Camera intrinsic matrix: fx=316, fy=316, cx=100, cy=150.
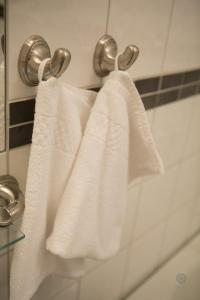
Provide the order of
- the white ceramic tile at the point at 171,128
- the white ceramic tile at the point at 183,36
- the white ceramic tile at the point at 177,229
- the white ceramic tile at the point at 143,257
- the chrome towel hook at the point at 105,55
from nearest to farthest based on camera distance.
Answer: the chrome towel hook at the point at 105,55
the white ceramic tile at the point at 183,36
the white ceramic tile at the point at 171,128
the white ceramic tile at the point at 143,257
the white ceramic tile at the point at 177,229

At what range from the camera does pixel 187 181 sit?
1.20m

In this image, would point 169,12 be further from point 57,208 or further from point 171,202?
point 171,202

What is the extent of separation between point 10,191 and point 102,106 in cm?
21

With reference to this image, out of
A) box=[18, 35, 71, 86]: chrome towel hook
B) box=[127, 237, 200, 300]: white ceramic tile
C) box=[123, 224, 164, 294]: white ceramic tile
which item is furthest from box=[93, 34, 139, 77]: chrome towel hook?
box=[127, 237, 200, 300]: white ceramic tile

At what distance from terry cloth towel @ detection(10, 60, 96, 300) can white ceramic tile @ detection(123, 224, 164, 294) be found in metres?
0.55

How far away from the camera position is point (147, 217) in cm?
106

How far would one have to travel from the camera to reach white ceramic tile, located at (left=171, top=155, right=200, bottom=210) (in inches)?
44.9

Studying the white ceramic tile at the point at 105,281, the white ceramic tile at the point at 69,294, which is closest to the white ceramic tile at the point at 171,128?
the white ceramic tile at the point at 105,281

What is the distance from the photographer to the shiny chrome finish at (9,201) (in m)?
0.50

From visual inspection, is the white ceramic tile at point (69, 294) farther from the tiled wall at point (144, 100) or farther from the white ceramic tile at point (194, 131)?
the white ceramic tile at point (194, 131)

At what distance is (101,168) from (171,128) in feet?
1.41

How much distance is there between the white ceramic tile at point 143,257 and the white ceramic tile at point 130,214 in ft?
0.24

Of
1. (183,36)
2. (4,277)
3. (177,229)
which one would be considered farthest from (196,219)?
(4,277)

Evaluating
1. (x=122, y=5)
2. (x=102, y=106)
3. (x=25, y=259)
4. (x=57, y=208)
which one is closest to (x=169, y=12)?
(x=122, y=5)
